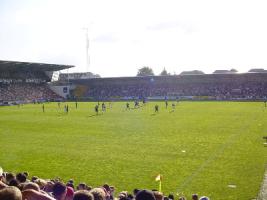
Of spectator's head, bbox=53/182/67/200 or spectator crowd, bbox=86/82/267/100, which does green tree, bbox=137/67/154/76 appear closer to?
spectator crowd, bbox=86/82/267/100

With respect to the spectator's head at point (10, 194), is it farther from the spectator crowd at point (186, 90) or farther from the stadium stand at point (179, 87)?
the spectator crowd at point (186, 90)

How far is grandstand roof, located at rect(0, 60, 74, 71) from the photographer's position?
8710cm

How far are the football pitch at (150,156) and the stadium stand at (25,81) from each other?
2295 inches

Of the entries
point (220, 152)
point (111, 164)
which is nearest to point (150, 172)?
point (111, 164)

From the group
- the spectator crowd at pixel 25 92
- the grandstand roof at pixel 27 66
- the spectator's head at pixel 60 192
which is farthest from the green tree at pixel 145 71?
the spectator's head at pixel 60 192

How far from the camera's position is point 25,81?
102m

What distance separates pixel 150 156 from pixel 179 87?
7619 cm

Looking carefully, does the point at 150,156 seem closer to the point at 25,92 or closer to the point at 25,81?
the point at 25,92

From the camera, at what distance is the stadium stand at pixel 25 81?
8903 cm

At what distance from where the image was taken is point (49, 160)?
2030 centimetres

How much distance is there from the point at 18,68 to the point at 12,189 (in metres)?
94.6

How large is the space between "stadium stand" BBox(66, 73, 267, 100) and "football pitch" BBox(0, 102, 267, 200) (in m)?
51.0

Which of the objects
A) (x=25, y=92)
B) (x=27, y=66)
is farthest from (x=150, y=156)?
(x=27, y=66)

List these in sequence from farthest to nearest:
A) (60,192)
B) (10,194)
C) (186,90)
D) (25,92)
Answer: (25,92)
(186,90)
(60,192)
(10,194)
